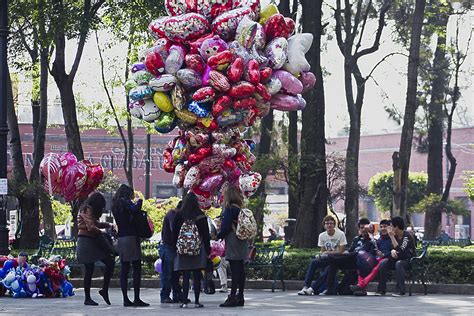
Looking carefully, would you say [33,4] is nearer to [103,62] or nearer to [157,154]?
[103,62]

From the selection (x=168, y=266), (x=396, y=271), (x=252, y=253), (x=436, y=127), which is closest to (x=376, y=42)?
(x=436, y=127)

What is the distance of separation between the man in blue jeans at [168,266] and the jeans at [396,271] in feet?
13.4

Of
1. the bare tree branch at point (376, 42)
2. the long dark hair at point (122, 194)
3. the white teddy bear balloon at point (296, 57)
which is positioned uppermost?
the bare tree branch at point (376, 42)

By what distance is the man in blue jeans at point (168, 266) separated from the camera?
17.8 meters

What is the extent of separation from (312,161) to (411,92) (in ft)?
14.5

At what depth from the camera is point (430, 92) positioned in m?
49.4

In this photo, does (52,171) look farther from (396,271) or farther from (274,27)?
(396,271)

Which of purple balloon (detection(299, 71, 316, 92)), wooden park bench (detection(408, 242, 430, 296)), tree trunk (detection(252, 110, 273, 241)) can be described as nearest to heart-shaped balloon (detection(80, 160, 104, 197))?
purple balloon (detection(299, 71, 316, 92))

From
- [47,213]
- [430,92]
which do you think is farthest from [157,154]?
[47,213]

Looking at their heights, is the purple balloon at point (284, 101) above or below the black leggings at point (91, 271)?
above

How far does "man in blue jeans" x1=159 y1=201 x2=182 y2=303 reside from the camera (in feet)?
58.4

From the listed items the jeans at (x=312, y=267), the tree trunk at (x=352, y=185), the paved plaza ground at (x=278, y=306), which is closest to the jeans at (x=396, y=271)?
the paved plaza ground at (x=278, y=306)

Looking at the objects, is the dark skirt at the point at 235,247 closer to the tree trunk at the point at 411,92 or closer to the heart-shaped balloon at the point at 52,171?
the heart-shaped balloon at the point at 52,171

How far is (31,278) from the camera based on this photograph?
762 inches
